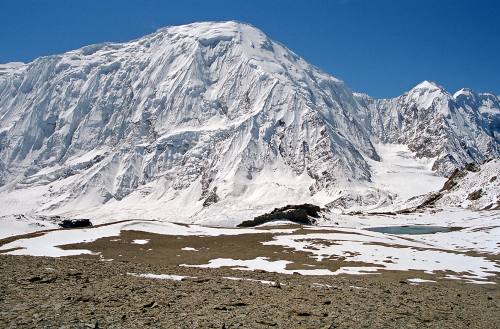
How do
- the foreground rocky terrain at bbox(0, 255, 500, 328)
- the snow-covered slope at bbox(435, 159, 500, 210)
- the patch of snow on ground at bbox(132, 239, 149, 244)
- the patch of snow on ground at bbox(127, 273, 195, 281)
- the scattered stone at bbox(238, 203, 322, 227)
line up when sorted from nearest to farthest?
1. the foreground rocky terrain at bbox(0, 255, 500, 328)
2. the patch of snow on ground at bbox(127, 273, 195, 281)
3. the patch of snow on ground at bbox(132, 239, 149, 244)
4. the scattered stone at bbox(238, 203, 322, 227)
5. the snow-covered slope at bbox(435, 159, 500, 210)

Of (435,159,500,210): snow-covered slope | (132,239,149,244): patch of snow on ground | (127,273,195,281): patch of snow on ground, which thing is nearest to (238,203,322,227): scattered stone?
(132,239,149,244): patch of snow on ground

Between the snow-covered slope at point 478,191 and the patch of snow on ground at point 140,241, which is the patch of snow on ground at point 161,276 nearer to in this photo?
the patch of snow on ground at point 140,241

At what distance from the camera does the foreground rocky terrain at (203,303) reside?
710 inches

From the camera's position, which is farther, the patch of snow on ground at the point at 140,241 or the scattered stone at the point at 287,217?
the scattered stone at the point at 287,217

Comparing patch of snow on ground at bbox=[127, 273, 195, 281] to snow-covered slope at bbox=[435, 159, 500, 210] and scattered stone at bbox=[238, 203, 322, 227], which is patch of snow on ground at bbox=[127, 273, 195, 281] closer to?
scattered stone at bbox=[238, 203, 322, 227]

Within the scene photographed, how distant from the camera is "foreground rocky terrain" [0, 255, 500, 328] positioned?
18.0 m

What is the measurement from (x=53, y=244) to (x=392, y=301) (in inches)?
2074

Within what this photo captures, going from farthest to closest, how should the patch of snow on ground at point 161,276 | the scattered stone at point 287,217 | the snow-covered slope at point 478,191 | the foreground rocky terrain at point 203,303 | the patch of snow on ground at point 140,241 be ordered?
the snow-covered slope at point 478,191 < the scattered stone at point 287,217 < the patch of snow on ground at point 140,241 < the patch of snow on ground at point 161,276 < the foreground rocky terrain at point 203,303

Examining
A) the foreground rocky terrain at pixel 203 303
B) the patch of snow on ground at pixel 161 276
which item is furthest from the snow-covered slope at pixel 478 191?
the patch of snow on ground at pixel 161 276

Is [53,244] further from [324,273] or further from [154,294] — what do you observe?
[154,294]

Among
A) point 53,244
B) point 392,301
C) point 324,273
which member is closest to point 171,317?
point 392,301

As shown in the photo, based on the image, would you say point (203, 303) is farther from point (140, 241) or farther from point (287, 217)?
point (287, 217)

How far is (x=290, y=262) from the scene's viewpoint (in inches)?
2164

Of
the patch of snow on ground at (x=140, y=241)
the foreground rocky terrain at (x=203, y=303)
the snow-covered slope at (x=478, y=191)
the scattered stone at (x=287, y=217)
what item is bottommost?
the patch of snow on ground at (x=140, y=241)
